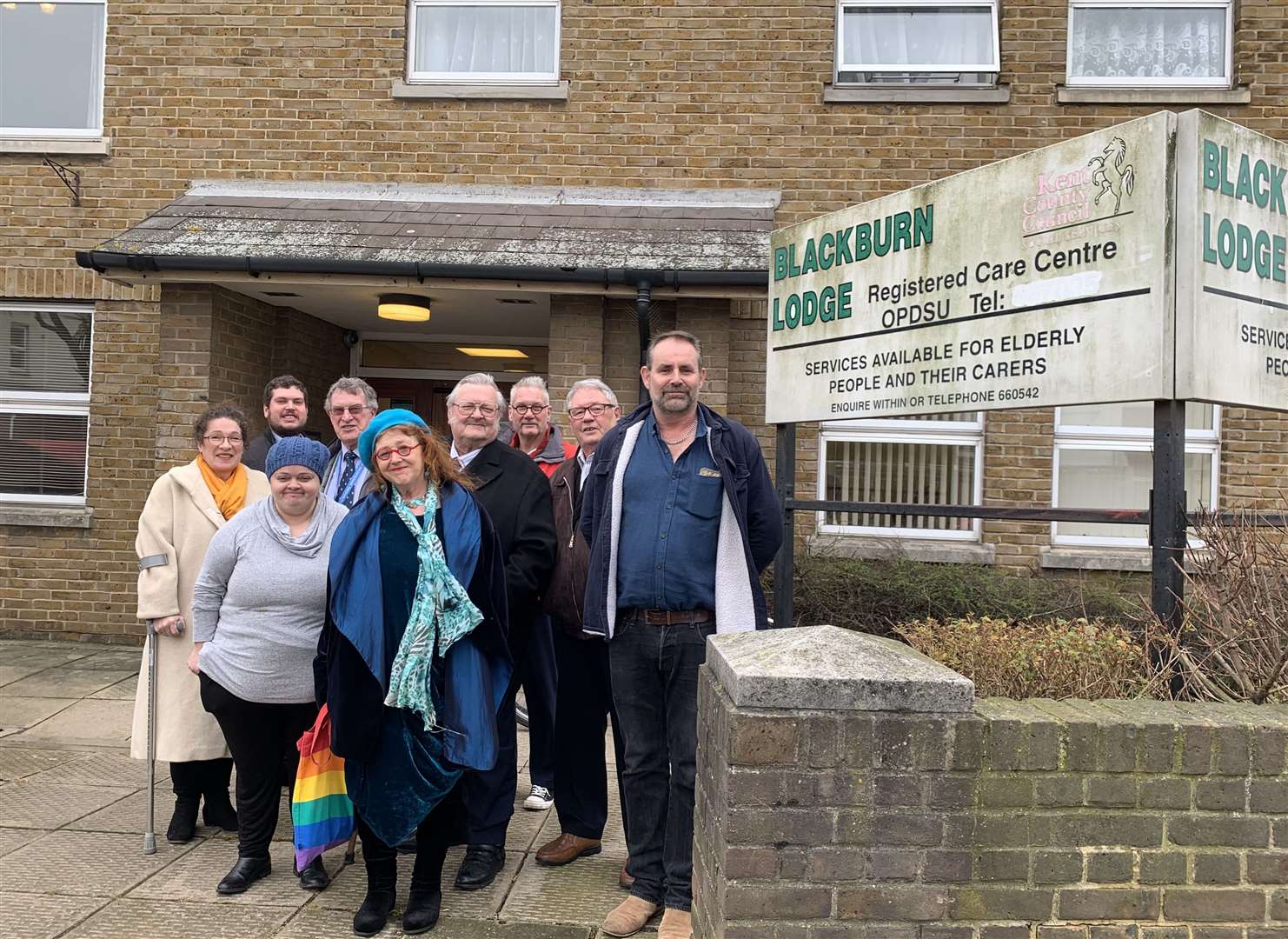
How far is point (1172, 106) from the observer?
852cm

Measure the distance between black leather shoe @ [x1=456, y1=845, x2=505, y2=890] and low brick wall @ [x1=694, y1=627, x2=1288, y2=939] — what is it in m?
1.77

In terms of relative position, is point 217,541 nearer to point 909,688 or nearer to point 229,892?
point 229,892

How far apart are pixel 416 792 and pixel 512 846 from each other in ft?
3.48

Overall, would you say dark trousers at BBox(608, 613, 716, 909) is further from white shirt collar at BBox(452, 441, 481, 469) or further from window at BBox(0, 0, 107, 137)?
window at BBox(0, 0, 107, 137)

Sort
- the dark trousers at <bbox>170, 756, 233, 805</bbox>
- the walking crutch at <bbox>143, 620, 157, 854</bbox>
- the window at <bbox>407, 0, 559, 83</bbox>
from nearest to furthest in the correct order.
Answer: the walking crutch at <bbox>143, 620, 157, 854</bbox> → the dark trousers at <bbox>170, 756, 233, 805</bbox> → the window at <bbox>407, 0, 559, 83</bbox>

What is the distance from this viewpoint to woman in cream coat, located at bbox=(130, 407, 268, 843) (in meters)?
4.65

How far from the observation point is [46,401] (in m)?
9.46

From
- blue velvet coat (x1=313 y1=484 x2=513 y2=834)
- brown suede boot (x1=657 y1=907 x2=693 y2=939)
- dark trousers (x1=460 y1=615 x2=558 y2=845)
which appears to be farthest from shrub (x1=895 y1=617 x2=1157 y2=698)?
dark trousers (x1=460 y1=615 x2=558 y2=845)

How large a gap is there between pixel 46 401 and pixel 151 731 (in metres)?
5.91

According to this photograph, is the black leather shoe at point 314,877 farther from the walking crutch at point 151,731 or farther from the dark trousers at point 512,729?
the walking crutch at point 151,731

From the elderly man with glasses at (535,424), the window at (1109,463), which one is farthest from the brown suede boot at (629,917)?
the window at (1109,463)

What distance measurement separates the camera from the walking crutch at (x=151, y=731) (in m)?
4.54

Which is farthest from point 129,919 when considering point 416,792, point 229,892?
point 416,792

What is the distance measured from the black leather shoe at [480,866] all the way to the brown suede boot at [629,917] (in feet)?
1.93
